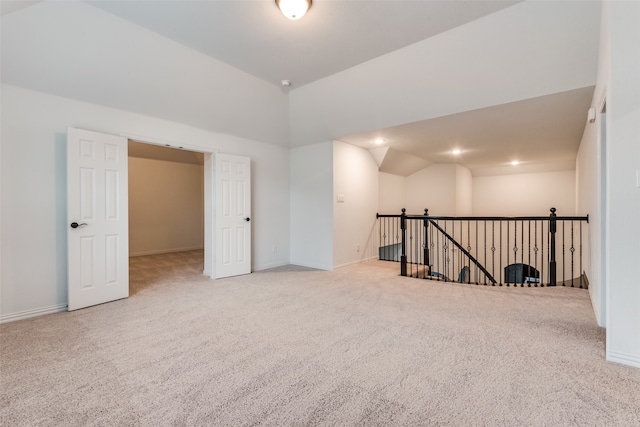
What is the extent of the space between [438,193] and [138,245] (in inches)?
324

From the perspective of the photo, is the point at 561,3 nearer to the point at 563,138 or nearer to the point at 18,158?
the point at 563,138

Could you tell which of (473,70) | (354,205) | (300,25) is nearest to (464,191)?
(354,205)

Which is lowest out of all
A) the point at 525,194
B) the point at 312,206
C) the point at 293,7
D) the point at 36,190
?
the point at 312,206

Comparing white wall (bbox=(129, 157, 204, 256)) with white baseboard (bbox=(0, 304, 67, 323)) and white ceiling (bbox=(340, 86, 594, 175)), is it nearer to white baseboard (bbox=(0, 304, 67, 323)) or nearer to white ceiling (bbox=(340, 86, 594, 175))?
white baseboard (bbox=(0, 304, 67, 323))

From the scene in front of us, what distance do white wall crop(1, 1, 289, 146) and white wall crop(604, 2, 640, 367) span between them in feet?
13.1

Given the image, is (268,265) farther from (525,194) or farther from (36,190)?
(525,194)

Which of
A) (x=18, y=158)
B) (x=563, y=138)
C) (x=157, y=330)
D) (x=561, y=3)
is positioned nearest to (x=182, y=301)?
(x=157, y=330)

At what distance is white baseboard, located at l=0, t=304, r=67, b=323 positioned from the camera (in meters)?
2.96

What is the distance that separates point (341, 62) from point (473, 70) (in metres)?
1.63

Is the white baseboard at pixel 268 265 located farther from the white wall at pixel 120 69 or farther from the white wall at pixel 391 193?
the white wall at pixel 391 193

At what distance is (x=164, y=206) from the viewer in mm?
8039

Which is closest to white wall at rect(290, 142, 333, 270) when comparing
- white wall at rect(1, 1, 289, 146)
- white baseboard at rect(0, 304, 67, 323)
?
white wall at rect(1, 1, 289, 146)

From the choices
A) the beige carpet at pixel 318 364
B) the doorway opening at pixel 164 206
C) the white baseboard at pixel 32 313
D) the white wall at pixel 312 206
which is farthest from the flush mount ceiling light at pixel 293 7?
the doorway opening at pixel 164 206

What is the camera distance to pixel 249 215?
516 cm
